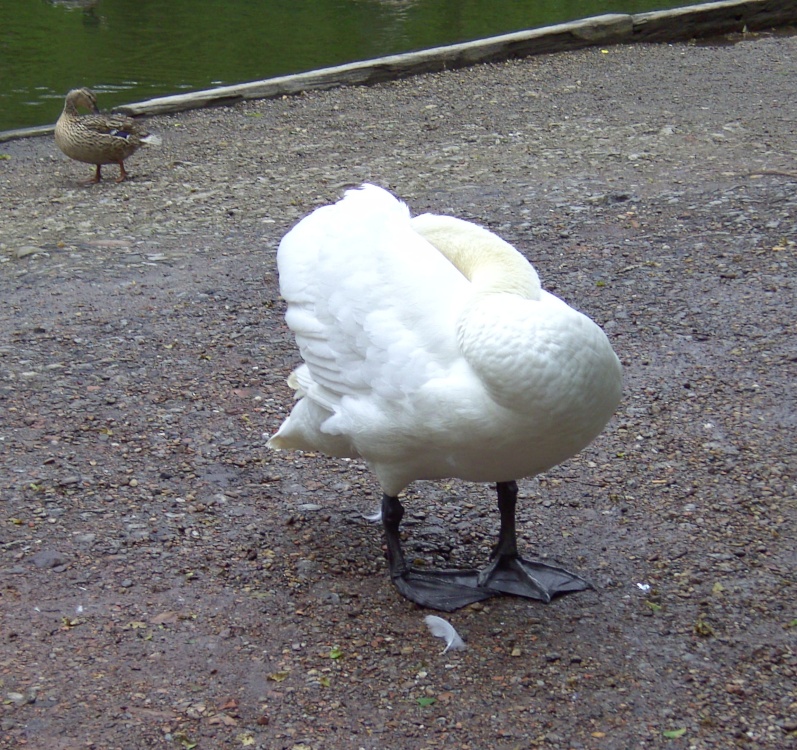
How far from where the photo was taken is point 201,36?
14492 mm

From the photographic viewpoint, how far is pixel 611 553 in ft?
11.4

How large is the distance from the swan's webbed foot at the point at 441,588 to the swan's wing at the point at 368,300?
0.60 meters

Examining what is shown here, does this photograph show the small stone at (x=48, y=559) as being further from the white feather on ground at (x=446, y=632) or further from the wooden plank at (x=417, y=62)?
the wooden plank at (x=417, y=62)

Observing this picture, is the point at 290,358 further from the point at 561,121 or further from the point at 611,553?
the point at 561,121

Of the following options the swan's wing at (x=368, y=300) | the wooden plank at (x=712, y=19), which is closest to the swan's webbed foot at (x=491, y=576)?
the swan's wing at (x=368, y=300)

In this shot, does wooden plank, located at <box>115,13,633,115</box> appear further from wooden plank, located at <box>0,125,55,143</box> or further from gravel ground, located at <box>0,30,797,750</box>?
gravel ground, located at <box>0,30,797,750</box>

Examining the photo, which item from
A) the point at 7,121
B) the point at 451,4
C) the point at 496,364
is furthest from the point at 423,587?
the point at 451,4

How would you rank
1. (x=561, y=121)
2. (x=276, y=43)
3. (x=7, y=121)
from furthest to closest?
(x=276, y=43)
(x=7, y=121)
(x=561, y=121)

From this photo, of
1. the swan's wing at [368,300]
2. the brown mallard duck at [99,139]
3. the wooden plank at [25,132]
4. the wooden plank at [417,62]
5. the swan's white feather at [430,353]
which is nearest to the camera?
the swan's white feather at [430,353]

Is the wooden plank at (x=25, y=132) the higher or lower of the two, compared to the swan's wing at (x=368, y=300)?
lower

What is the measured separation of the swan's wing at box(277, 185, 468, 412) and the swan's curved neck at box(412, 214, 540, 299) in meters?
0.09

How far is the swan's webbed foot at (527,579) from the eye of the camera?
3260 mm

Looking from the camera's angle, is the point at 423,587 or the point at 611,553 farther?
the point at 611,553

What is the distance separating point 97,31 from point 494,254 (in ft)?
43.4
